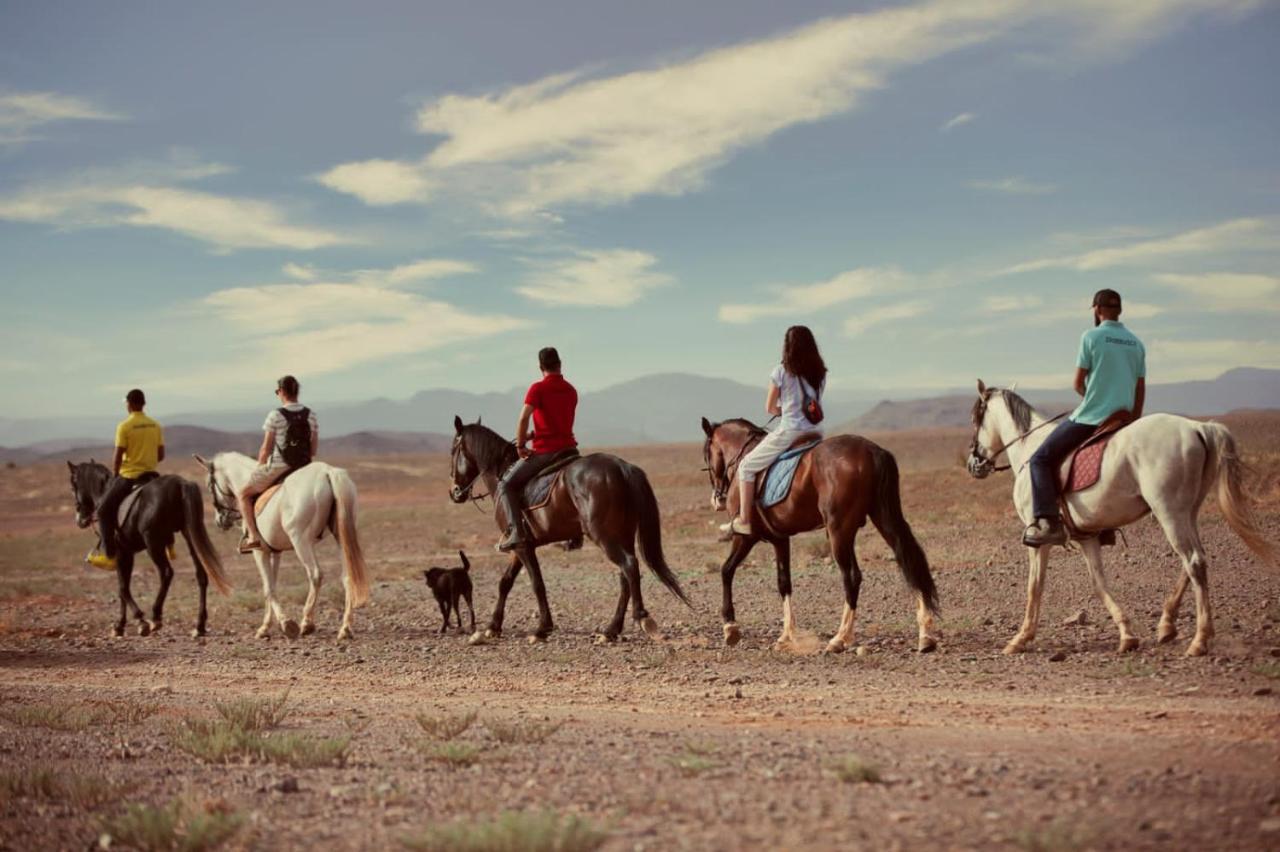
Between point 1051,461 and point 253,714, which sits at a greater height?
point 1051,461

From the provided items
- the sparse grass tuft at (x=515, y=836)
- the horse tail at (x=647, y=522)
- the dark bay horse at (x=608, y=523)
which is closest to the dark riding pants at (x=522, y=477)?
the dark bay horse at (x=608, y=523)

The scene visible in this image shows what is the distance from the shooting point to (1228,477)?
8938mm

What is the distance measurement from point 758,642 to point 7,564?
28781 millimetres

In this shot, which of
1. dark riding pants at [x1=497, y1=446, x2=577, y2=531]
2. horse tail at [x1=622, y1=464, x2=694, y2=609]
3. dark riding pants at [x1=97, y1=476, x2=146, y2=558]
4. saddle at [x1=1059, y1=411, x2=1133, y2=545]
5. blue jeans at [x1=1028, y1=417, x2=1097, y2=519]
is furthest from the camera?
dark riding pants at [x1=97, y1=476, x2=146, y2=558]

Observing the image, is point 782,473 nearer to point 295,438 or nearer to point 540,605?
point 540,605

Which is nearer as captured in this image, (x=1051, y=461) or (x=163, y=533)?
(x=1051, y=461)

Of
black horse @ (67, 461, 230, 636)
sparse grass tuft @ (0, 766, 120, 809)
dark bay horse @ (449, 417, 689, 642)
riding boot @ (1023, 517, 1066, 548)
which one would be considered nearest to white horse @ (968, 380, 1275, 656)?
riding boot @ (1023, 517, 1066, 548)

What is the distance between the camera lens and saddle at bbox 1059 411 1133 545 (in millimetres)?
9508

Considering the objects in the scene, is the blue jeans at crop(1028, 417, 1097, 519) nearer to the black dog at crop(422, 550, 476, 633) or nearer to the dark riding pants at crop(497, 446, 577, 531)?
the dark riding pants at crop(497, 446, 577, 531)

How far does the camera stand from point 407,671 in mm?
10766

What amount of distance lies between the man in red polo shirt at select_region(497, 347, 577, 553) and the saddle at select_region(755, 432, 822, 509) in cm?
246

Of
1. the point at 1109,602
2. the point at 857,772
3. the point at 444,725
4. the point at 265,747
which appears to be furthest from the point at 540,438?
the point at 857,772

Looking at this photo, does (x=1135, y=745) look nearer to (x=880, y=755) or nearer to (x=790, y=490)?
(x=880, y=755)

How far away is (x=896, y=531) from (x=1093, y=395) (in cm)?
215
